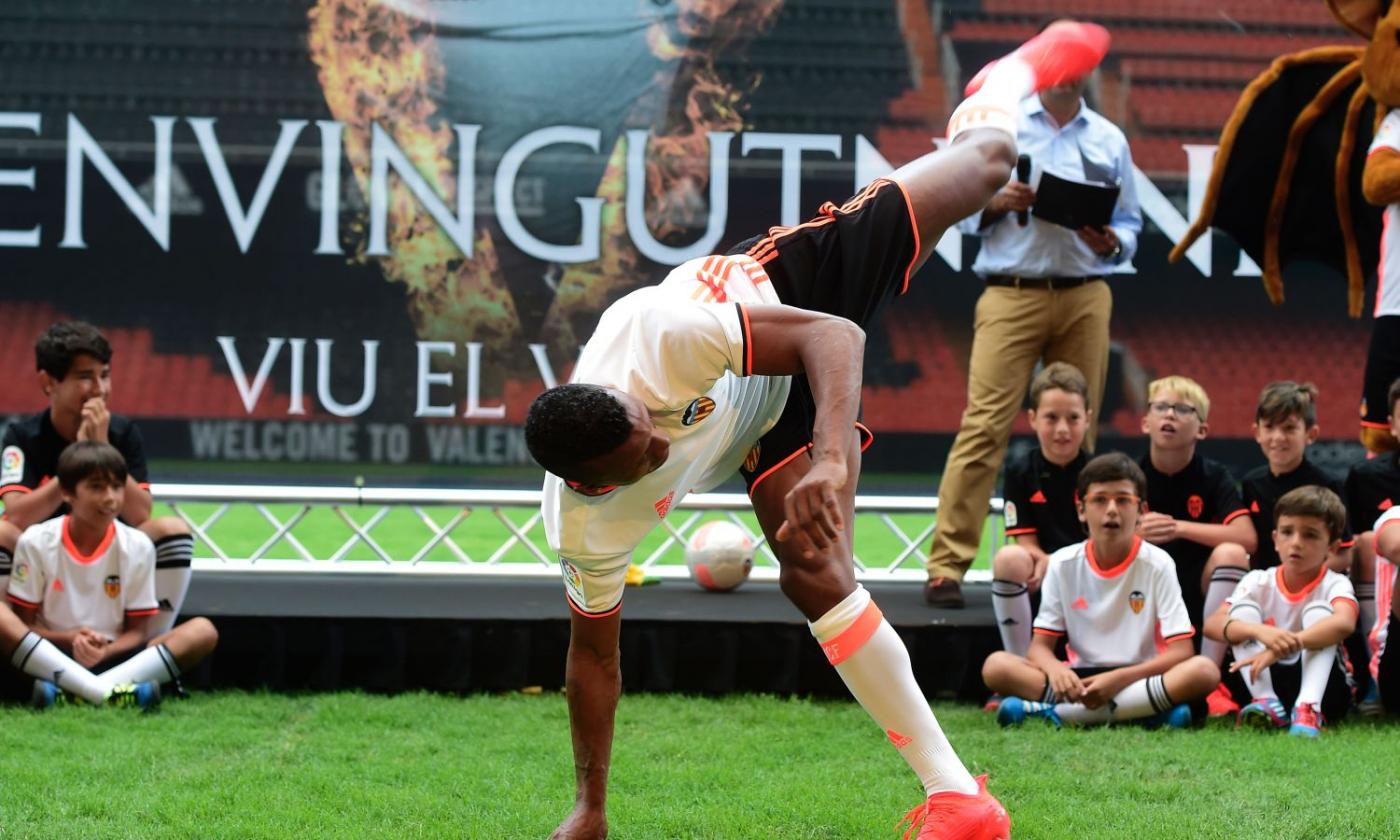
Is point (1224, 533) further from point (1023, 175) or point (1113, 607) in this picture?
point (1023, 175)

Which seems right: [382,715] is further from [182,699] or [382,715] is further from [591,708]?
[591,708]

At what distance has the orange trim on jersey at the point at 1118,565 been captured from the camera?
423 cm

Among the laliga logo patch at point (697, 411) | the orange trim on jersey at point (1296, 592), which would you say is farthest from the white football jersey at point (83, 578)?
the orange trim on jersey at point (1296, 592)

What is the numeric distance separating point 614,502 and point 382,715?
1.76 metres

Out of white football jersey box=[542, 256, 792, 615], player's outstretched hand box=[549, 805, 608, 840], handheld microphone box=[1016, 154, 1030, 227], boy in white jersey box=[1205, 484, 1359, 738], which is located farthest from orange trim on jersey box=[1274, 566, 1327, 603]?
player's outstretched hand box=[549, 805, 608, 840]

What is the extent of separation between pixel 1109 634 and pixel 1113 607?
0.08m

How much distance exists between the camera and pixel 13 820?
300cm

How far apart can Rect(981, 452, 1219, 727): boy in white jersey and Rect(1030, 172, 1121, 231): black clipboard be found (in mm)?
1075

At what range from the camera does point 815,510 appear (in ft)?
7.52

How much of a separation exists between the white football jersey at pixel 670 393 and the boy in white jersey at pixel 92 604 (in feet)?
6.41

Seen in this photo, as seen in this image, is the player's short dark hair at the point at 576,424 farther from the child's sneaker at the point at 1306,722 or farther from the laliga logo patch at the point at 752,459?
the child's sneaker at the point at 1306,722

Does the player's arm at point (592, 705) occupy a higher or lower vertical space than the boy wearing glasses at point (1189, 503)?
lower

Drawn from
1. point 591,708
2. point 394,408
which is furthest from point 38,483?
point 591,708

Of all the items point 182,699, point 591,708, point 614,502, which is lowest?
point 182,699
